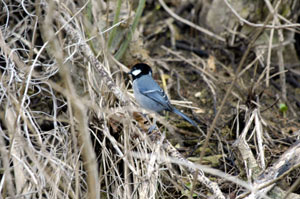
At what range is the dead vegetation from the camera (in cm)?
277

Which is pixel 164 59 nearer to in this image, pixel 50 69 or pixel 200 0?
pixel 200 0

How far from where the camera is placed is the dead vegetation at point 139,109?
2766mm

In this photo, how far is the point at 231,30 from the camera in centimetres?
488

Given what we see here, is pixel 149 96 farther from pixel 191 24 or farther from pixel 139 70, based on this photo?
pixel 191 24

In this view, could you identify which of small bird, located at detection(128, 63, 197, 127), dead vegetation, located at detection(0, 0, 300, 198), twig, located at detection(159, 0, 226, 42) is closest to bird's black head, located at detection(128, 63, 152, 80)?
small bird, located at detection(128, 63, 197, 127)

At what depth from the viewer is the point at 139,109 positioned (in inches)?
145

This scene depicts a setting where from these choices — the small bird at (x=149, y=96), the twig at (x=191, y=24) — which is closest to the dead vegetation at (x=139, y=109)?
the twig at (x=191, y=24)

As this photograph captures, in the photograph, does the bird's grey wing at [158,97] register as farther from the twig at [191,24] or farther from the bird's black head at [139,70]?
the twig at [191,24]

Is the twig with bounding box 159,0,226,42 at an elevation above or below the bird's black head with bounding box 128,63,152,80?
above

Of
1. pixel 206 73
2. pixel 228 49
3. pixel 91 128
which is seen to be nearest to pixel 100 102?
pixel 91 128

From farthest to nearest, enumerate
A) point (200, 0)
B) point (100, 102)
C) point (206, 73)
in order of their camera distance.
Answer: point (200, 0) → point (206, 73) → point (100, 102)

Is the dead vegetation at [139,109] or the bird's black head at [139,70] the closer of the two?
the dead vegetation at [139,109]

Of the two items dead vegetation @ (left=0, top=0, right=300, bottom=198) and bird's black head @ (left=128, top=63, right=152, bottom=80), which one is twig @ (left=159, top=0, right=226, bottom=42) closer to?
dead vegetation @ (left=0, top=0, right=300, bottom=198)

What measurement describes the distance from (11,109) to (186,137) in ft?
5.49
